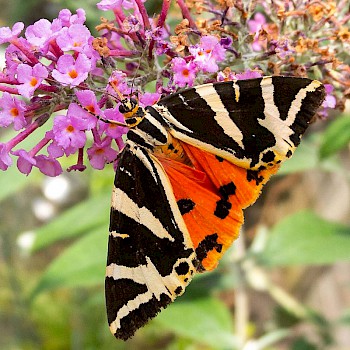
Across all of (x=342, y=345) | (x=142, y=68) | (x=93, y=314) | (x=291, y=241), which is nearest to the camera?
(x=142, y=68)

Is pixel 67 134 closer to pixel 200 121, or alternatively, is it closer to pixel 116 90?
pixel 116 90

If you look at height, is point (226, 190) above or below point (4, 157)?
below

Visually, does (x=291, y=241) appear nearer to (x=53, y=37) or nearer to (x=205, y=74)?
(x=205, y=74)

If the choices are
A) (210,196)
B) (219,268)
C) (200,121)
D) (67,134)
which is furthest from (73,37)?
(219,268)

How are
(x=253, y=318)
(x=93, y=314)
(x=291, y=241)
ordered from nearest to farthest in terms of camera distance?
1. (x=291, y=241)
2. (x=93, y=314)
3. (x=253, y=318)

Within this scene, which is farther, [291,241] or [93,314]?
[93,314]

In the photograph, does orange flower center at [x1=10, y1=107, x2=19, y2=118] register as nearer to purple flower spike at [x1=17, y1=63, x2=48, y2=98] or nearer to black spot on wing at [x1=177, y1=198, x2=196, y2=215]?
purple flower spike at [x1=17, y1=63, x2=48, y2=98]

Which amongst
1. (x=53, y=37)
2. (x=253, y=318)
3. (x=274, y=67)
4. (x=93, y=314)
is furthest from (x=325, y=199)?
(x=53, y=37)

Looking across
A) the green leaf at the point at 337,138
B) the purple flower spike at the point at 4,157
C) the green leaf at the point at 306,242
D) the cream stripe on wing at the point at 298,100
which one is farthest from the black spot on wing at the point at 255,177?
the green leaf at the point at 306,242
